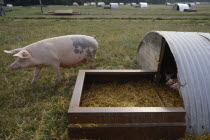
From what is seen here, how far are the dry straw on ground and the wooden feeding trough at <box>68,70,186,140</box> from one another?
2.25ft

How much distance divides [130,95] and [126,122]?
123cm

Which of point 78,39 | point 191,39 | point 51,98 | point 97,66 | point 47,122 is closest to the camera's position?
point 47,122

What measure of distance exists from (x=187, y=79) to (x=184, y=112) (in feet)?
1.52

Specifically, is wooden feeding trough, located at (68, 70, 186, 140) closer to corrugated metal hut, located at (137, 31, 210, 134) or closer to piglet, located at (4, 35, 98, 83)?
corrugated metal hut, located at (137, 31, 210, 134)

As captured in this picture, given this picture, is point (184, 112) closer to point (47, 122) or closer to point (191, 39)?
point (191, 39)

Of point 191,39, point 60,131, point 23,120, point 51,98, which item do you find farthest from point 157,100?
point 23,120

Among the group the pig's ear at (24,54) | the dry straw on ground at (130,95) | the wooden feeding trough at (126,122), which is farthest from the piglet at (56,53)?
the wooden feeding trough at (126,122)

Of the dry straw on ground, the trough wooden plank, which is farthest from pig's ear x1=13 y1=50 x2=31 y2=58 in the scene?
the trough wooden plank

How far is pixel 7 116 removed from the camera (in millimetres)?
3225

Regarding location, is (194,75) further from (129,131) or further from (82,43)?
(82,43)

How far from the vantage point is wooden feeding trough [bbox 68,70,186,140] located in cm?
245

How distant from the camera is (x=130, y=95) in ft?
12.1

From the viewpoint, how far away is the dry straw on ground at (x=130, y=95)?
334 cm

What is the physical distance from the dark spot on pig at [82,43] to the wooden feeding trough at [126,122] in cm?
214
